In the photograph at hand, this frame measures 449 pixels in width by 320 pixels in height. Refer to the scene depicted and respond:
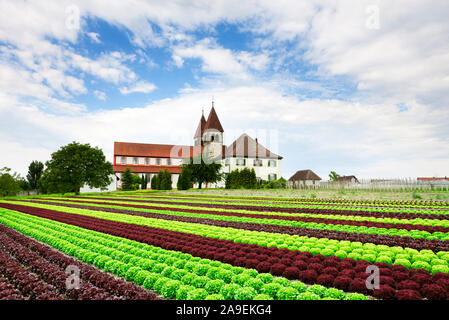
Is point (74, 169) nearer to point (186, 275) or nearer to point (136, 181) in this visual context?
point (136, 181)

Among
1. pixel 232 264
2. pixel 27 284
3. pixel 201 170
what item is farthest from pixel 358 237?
pixel 201 170

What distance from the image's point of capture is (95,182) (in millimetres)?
45594

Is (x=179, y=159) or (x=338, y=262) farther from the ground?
(x=179, y=159)

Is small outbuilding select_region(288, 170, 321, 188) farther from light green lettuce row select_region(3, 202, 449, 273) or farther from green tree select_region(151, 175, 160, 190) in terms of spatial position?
light green lettuce row select_region(3, 202, 449, 273)

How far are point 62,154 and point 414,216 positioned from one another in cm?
4497

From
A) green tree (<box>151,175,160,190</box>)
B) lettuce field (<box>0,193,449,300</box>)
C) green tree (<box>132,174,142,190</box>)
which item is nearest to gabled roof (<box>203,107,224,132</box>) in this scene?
green tree (<box>151,175,160,190</box>)

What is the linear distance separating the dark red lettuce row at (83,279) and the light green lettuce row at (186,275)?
1.31 ft

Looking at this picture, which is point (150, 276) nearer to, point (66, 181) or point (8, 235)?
point (8, 235)

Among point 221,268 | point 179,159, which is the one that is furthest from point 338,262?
point 179,159

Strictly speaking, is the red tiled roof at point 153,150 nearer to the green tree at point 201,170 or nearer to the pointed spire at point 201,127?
the pointed spire at point 201,127

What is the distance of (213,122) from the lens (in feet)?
230

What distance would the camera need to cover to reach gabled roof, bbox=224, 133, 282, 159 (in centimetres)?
6688

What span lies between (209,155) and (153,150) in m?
14.5

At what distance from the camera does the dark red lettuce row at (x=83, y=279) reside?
17.8 ft
